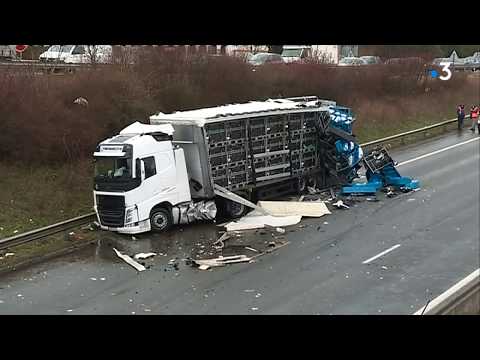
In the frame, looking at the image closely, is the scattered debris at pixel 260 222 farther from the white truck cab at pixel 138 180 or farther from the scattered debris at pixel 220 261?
the scattered debris at pixel 220 261

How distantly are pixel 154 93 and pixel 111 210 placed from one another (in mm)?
8493

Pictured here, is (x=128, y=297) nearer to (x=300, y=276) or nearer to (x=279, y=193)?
(x=300, y=276)

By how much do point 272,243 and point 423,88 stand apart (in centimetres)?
2210

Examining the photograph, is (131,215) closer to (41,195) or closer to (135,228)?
(135,228)

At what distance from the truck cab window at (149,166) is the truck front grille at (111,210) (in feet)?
3.06

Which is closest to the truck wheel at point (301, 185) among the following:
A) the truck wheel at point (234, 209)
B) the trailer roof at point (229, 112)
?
Answer: the trailer roof at point (229, 112)

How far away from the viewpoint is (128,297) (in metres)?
11.2

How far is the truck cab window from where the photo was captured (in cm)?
1523

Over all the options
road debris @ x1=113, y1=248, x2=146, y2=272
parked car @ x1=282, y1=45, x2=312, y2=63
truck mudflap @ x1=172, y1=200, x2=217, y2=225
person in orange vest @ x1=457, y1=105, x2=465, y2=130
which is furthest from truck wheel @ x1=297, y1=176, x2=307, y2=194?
person in orange vest @ x1=457, y1=105, x2=465, y2=130

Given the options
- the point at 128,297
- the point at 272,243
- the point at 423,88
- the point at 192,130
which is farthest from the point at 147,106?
the point at 423,88

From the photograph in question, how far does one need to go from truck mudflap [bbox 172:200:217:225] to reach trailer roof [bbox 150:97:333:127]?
7.40 feet

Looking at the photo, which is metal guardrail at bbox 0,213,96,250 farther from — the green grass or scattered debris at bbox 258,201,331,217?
scattered debris at bbox 258,201,331,217

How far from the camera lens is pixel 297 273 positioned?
1212 cm

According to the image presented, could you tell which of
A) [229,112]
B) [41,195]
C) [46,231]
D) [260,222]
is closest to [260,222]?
[260,222]
